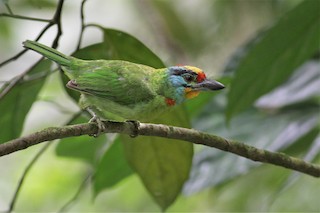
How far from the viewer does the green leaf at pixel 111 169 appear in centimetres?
221

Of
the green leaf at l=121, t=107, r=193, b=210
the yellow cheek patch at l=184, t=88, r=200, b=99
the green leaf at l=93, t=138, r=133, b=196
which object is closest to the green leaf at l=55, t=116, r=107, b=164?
the green leaf at l=93, t=138, r=133, b=196

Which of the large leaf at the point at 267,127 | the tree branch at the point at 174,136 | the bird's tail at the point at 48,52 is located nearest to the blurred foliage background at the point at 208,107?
the large leaf at the point at 267,127

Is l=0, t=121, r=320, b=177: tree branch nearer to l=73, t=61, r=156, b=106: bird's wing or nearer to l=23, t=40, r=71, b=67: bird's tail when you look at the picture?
l=73, t=61, r=156, b=106: bird's wing

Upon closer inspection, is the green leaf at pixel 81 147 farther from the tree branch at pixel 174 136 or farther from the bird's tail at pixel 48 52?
the tree branch at pixel 174 136

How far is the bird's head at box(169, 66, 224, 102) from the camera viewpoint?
1.91 meters

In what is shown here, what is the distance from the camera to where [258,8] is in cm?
403

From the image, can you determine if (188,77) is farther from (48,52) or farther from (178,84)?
(48,52)

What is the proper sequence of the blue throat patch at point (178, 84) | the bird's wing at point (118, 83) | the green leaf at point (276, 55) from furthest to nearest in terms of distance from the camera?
the green leaf at point (276, 55), the blue throat patch at point (178, 84), the bird's wing at point (118, 83)

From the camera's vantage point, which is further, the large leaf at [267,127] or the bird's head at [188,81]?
the large leaf at [267,127]

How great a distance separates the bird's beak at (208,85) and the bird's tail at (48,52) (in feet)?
1.24

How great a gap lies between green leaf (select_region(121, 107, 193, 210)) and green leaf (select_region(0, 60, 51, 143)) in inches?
12.1

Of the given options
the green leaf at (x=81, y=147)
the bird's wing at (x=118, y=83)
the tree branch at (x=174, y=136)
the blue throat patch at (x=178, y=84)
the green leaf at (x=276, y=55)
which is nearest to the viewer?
the tree branch at (x=174, y=136)

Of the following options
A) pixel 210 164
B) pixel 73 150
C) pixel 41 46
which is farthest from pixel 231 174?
pixel 41 46

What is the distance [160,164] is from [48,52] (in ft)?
1.64
